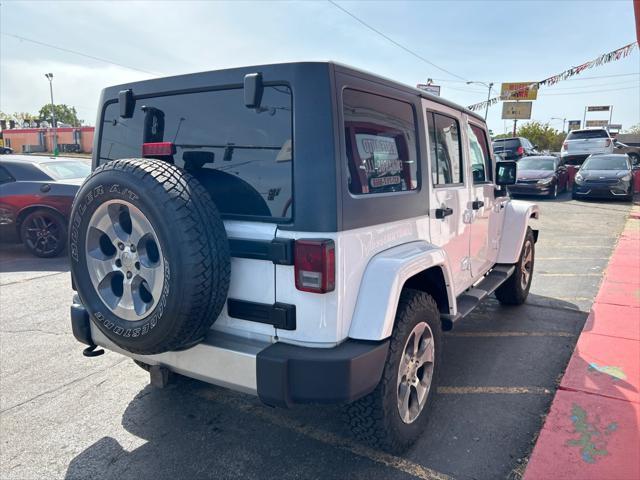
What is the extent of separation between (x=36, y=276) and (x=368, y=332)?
6109 millimetres

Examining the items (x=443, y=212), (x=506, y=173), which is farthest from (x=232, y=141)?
(x=506, y=173)

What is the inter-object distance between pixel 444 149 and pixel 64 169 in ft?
24.0

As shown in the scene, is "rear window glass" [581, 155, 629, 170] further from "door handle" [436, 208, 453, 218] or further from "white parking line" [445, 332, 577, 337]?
"door handle" [436, 208, 453, 218]

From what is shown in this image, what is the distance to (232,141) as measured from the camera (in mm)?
2395

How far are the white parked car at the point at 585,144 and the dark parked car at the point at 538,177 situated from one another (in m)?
5.46

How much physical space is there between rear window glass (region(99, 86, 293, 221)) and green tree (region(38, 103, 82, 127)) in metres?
114

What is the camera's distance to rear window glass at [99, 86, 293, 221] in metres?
2.24

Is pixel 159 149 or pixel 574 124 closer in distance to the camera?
pixel 159 149

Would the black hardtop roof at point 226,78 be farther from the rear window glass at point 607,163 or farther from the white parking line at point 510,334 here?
the rear window glass at point 607,163

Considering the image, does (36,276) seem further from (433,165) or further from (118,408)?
(433,165)

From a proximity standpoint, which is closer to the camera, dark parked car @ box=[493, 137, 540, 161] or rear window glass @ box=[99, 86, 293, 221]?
rear window glass @ box=[99, 86, 293, 221]

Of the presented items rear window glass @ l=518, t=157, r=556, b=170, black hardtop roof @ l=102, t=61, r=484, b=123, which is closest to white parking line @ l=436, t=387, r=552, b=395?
black hardtop roof @ l=102, t=61, r=484, b=123

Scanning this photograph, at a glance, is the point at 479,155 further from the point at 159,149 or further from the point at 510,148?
the point at 510,148

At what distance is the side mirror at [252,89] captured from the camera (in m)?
2.21
